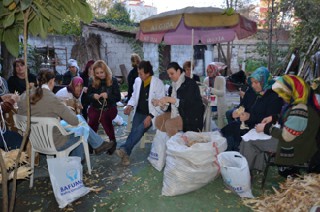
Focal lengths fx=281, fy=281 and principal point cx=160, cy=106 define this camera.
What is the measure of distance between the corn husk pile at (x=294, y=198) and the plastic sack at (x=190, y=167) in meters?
0.55

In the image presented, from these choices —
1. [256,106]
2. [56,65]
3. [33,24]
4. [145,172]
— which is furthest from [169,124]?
[56,65]

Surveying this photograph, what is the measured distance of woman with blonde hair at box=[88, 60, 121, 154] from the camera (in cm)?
471

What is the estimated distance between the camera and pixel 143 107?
4645mm

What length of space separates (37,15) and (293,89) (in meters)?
2.60

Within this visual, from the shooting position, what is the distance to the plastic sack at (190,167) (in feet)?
10.8

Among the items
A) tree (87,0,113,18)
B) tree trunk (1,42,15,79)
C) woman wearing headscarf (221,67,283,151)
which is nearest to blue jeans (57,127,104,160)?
woman wearing headscarf (221,67,283,151)

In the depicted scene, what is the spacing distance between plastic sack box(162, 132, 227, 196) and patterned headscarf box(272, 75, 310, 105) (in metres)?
0.98

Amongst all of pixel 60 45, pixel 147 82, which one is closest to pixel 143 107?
pixel 147 82

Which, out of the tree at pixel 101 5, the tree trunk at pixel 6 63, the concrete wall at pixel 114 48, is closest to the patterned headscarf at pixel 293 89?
the tree trunk at pixel 6 63

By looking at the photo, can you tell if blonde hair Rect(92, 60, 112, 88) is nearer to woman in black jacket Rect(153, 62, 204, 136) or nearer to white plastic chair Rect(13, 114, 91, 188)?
woman in black jacket Rect(153, 62, 204, 136)

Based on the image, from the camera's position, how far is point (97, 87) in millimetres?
4797

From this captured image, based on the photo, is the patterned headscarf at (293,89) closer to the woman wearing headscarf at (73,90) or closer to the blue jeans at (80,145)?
the blue jeans at (80,145)

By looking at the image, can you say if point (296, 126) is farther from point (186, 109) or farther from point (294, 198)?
point (186, 109)

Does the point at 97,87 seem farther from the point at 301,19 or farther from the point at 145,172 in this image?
the point at 301,19
